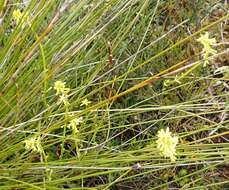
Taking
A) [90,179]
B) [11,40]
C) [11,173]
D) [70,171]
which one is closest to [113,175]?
[90,179]

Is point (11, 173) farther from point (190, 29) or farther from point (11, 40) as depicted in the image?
point (190, 29)

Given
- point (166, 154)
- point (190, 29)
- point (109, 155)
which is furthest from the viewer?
point (190, 29)

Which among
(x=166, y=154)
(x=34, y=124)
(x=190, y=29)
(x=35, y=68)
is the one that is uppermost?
(x=190, y=29)

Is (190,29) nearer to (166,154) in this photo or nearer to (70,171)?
(70,171)

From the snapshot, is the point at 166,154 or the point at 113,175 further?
the point at 113,175

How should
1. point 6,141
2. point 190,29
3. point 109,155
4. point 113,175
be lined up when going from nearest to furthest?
point 109,155 < point 6,141 < point 113,175 < point 190,29

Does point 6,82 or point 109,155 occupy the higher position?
point 6,82
